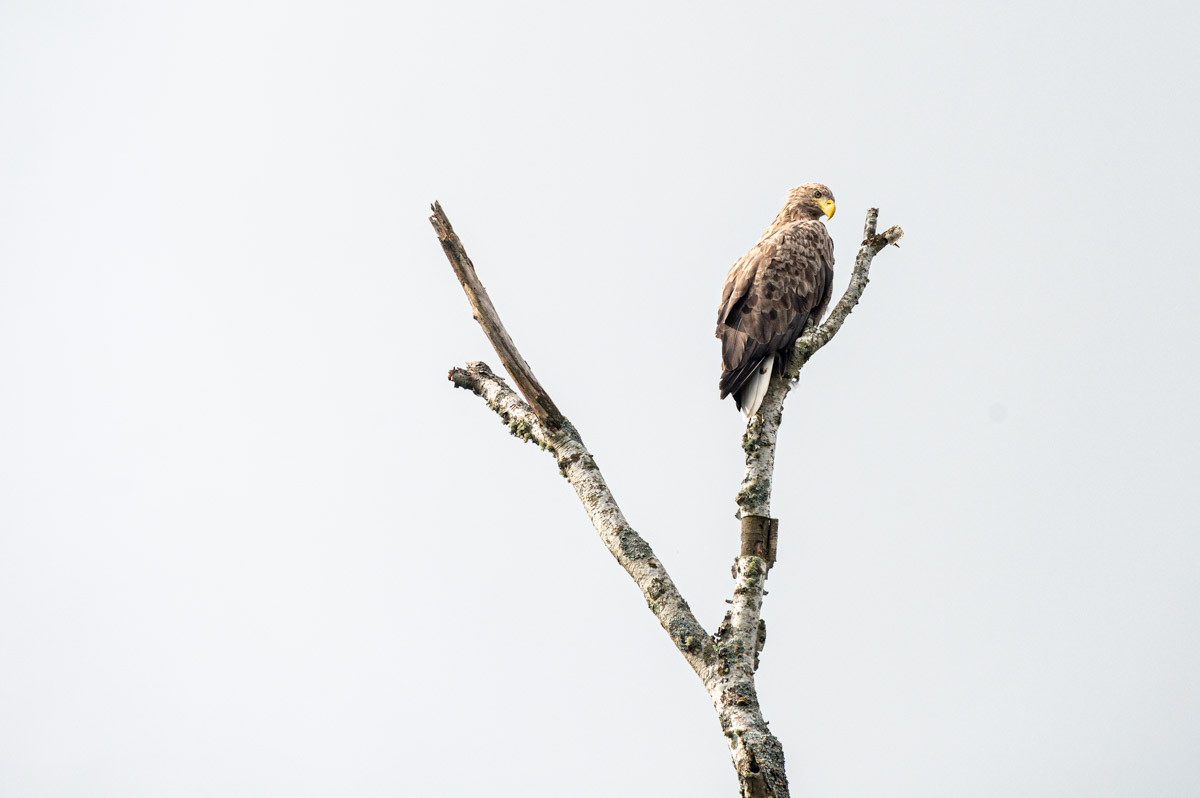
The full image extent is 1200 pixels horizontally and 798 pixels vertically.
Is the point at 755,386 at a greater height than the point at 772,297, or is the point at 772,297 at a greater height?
the point at 772,297

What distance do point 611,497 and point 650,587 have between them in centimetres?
54

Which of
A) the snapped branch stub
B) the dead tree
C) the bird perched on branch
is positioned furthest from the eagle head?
the snapped branch stub

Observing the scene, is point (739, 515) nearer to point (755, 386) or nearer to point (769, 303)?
point (755, 386)

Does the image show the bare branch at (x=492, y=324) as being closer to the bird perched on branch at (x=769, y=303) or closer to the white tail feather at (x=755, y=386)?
the bird perched on branch at (x=769, y=303)

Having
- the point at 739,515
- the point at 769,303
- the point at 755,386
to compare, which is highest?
the point at 769,303

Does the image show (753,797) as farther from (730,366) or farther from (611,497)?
(730,366)

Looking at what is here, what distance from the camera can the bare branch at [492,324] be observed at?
5.11m

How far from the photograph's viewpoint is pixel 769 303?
7680mm

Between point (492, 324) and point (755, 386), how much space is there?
2697 mm

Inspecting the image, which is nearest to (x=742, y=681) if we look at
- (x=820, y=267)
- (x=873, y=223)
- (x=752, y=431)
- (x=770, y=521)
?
(x=770, y=521)

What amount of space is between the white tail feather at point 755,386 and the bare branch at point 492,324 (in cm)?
232

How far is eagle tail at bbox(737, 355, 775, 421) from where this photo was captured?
718cm

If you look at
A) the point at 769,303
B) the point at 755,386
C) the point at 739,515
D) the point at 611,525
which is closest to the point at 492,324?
the point at 611,525

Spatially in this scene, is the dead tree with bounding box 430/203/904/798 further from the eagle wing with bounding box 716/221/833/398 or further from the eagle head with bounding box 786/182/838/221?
the eagle head with bounding box 786/182/838/221
